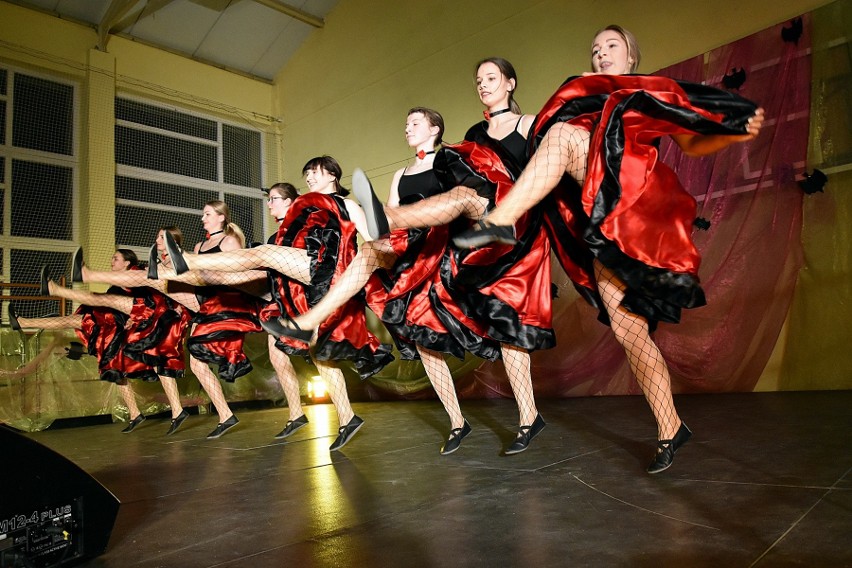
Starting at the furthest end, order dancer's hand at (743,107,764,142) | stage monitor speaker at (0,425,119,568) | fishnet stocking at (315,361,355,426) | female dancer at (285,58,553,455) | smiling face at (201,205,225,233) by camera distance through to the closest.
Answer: smiling face at (201,205,225,233) < fishnet stocking at (315,361,355,426) < female dancer at (285,58,553,455) < dancer's hand at (743,107,764,142) < stage monitor speaker at (0,425,119,568)

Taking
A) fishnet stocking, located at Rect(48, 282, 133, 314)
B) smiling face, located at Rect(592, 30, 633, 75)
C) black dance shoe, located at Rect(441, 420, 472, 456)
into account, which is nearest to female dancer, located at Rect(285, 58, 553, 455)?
black dance shoe, located at Rect(441, 420, 472, 456)

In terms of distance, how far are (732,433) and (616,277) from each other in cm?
114

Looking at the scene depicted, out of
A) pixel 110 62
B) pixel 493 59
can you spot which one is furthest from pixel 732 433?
pixel 110 62

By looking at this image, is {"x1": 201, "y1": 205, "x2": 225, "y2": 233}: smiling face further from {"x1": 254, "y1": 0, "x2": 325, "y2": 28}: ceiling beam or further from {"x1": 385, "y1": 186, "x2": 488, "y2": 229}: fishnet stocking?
{"x1": 254, "y1": 0, "x2": 325, "y2": 28}: ceiling beam

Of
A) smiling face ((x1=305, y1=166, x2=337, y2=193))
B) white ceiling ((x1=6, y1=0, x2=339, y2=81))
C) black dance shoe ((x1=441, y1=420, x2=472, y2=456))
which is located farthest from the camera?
white ceiling ((x1=6, y1=0, x2=339, y2=81))

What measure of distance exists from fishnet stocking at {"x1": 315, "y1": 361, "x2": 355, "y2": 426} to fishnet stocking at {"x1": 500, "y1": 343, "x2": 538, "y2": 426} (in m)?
0.95

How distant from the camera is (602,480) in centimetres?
187

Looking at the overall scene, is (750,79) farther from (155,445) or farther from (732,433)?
(155,445)

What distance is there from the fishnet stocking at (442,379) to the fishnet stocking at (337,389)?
563 millimetres

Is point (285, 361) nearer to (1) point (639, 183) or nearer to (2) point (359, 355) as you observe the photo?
(2) point (359, 355)

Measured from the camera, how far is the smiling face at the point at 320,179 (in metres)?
3.31

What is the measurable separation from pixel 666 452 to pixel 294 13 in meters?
8.71

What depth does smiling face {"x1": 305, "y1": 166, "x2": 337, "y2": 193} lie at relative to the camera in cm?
331

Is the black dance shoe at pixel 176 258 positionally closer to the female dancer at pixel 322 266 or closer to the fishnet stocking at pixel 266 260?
the female dancer at pixel 322 266
